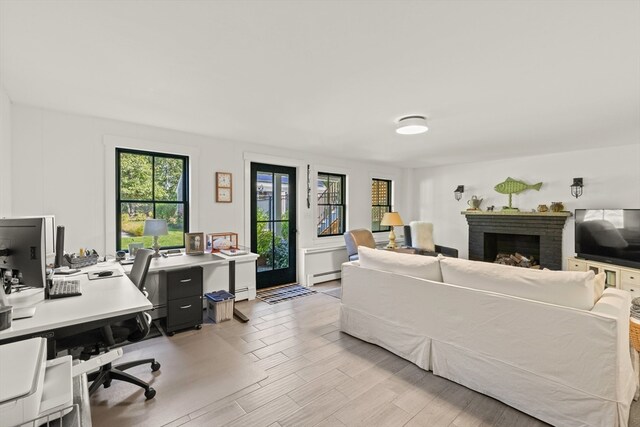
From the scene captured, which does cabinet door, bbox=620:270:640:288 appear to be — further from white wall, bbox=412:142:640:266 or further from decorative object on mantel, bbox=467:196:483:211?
decorative object on mantel, bbox=467:196:483:211

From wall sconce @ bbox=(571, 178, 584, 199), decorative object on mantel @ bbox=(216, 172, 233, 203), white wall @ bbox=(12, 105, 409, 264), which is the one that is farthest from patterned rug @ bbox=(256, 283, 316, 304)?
wall sconce @ bbox=(571, 178, 584, 199)

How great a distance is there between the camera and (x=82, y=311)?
166 centimetres

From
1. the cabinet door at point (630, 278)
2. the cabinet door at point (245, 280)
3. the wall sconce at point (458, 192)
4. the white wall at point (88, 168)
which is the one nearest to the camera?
the white wall at point (88, 168)

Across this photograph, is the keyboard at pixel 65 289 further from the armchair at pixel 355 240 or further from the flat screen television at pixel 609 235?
the flat screen television at pixel 609 235

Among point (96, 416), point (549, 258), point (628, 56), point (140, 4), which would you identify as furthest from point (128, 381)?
point (549, 258)

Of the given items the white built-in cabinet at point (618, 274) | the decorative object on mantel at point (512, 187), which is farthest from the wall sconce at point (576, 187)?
the white built-in cabinet at point (618, 274)

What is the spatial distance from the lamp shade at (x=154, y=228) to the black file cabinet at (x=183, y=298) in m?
0.45

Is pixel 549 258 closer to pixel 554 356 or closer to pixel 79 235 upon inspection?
pixel 554 356

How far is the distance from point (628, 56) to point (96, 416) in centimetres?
413

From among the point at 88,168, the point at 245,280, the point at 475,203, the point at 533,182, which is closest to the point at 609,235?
the point at 533,182

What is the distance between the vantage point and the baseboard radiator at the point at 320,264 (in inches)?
198

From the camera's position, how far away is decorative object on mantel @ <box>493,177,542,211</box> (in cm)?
532

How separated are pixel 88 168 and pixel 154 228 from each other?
93 cm

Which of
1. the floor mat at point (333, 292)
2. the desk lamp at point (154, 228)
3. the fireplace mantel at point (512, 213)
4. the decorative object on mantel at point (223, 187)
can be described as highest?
the decorative object on mantel at point (223, 187)
